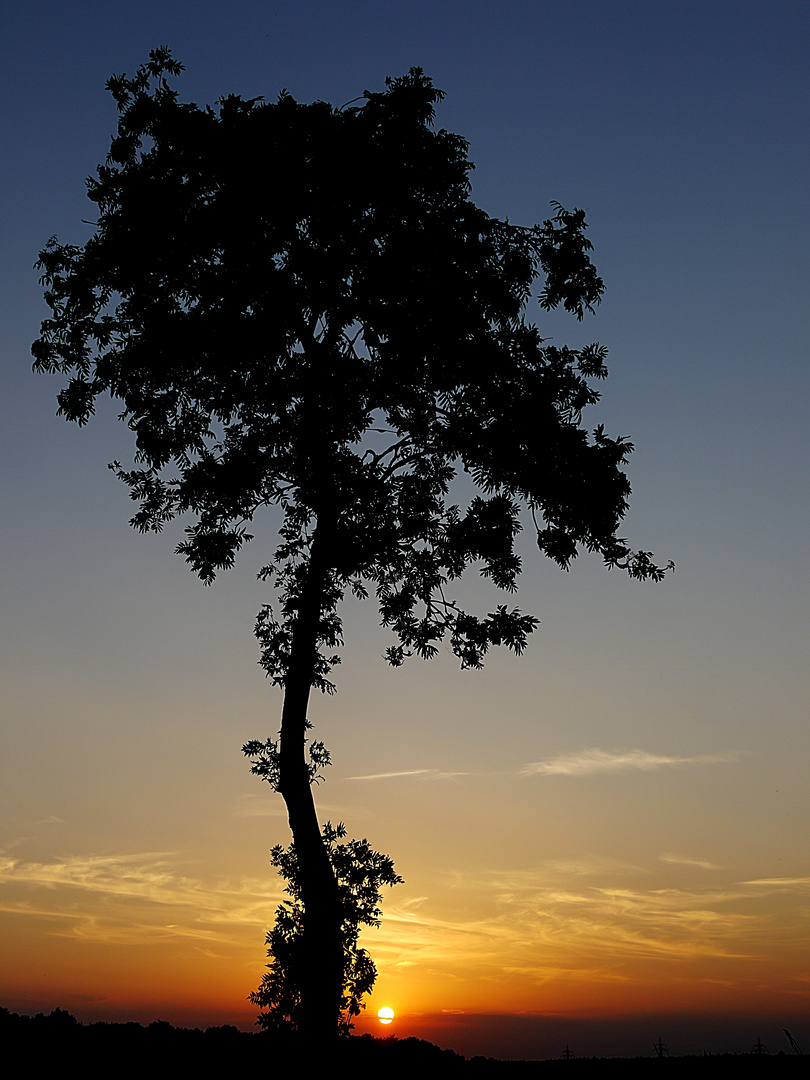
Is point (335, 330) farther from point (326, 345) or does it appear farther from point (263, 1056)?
point (263, 1056)

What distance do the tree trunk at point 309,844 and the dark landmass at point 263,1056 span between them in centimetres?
89

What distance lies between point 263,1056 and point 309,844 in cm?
403

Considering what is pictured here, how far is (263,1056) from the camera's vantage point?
18.4 metres

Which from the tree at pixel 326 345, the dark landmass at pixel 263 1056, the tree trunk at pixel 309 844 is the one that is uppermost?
the tree at pixel 326 345

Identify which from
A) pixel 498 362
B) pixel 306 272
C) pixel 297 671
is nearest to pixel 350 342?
pixel 306 272

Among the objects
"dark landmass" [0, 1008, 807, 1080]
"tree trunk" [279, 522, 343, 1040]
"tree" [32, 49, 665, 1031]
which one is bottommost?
"dark landmass" [0, 1008, 807, 1080]

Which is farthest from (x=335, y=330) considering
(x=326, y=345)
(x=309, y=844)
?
(x=309, y=844)

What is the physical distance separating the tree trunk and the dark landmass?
0.89 m

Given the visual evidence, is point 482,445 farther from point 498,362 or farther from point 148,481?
point 148,481

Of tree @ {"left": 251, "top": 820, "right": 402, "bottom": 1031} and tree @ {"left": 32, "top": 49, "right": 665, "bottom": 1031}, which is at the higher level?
tree @ {"left": 32, "top": 49, "right": 665, "bottom": 1031}

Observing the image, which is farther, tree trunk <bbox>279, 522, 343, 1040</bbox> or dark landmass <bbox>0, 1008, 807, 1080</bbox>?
tree trunk <bbox>279, 522, 343, 1040</bbox>

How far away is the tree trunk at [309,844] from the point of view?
20.3 meters

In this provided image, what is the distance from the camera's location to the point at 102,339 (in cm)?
2336

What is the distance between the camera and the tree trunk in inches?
800
